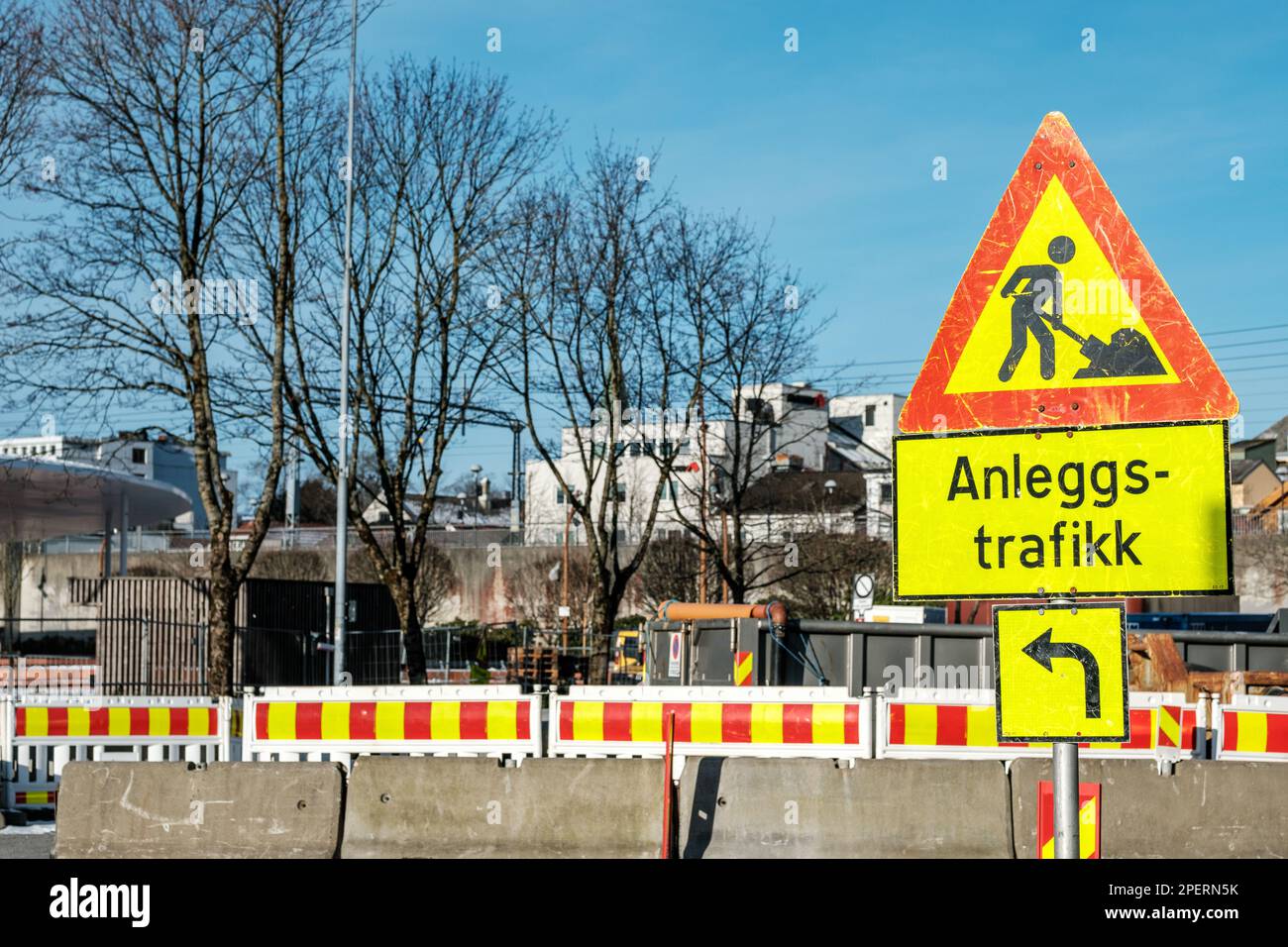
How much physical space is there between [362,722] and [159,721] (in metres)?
4.02

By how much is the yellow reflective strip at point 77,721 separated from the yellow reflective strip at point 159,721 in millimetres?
540

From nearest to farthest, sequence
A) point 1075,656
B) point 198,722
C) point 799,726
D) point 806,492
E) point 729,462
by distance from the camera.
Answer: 1. point 1075,656
2. point 799,726
3. point 198,722
4. point 729,462
5. point 806,492

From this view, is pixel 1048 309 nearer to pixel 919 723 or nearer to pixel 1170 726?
pixel 919 723

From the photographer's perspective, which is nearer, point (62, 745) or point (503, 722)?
point (503, 722)

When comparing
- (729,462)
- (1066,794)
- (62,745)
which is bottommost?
(62,745)

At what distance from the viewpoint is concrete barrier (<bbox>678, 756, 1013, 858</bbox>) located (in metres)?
8.88

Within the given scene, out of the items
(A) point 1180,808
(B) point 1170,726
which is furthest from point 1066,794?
(B) point 1170,726

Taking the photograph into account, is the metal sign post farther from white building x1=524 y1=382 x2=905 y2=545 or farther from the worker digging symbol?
white building x1=524 y1=382 x2=905 y2=545

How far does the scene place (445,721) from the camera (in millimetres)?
10750

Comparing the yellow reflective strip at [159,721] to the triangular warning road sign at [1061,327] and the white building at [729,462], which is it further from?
the white building at [729,462]

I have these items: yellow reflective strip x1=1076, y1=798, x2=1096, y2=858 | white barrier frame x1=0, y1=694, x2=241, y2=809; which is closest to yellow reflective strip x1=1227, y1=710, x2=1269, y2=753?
yellow reflective strip x1=1076, y1=798, x2=1096, y2=858

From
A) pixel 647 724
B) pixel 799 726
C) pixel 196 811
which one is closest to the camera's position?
pixel 196 811
